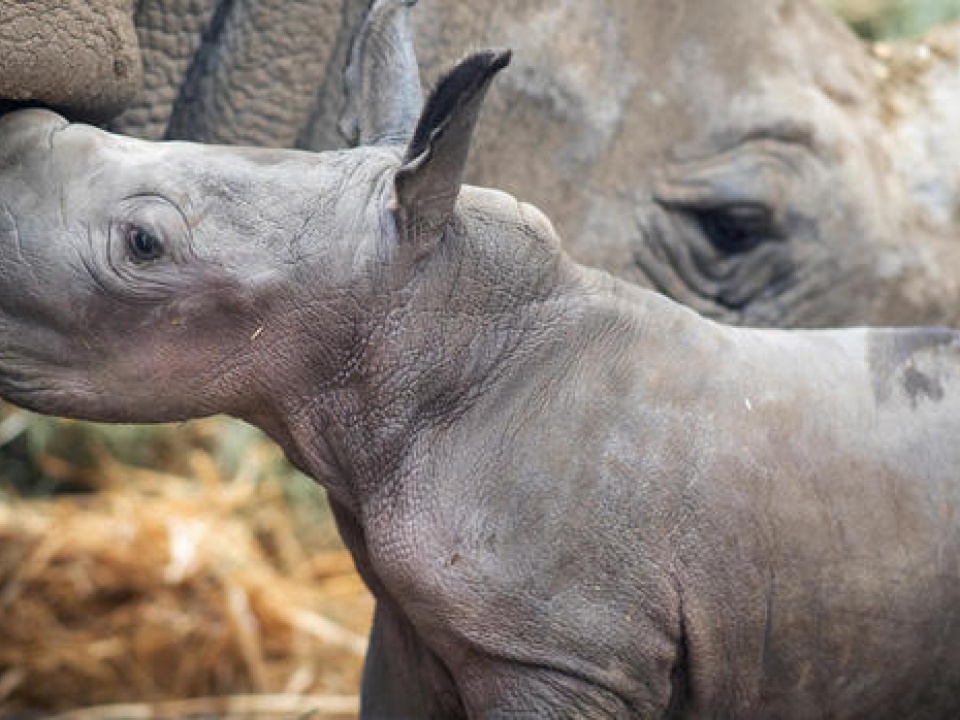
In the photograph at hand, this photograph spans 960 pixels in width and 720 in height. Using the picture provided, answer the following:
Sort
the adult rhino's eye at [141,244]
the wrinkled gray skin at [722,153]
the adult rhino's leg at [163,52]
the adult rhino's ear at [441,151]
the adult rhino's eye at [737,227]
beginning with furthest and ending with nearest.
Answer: the adult rhino's eye at [737,227] < the wrinkled gray skin at [722,153] < the adult rhino's leg at [163,52] < the adult rhino's eye at [141,244] < the adult rhino's ear at [441,151]

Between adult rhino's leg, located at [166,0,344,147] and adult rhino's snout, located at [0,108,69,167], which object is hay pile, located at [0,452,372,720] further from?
adult rhino's snout, located at [0,108,69,167]

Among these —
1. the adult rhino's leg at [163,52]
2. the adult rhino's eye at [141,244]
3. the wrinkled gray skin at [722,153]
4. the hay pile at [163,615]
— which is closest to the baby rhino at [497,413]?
the adult rhino's eye at [141,244]

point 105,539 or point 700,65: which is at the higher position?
point 700,65

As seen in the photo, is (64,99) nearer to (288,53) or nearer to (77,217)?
(77,217)

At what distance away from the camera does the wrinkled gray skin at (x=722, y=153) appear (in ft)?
14.7

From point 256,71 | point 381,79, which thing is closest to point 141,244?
point 381,79

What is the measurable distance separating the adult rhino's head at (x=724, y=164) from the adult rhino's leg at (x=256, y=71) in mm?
441

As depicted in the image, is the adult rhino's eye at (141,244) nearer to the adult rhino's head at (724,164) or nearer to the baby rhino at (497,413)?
the baby rhino at (497,413)

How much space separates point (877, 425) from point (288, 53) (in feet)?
4.37

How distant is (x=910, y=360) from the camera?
3.53 meters

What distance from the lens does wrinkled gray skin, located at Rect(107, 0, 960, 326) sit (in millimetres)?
4492

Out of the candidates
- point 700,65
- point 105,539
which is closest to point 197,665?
point 105,539

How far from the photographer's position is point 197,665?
5621mm

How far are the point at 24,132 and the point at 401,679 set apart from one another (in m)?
1.04
